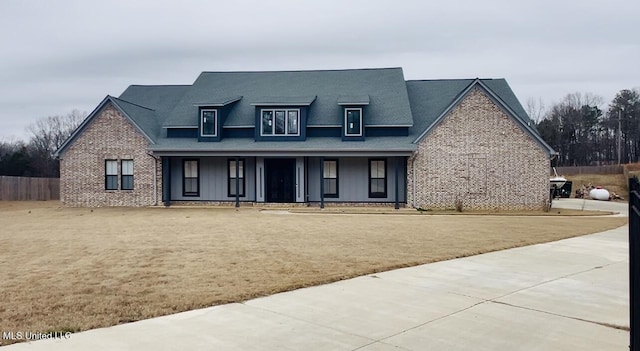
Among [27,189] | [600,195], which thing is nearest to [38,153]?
[27,189]

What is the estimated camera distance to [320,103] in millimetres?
29000

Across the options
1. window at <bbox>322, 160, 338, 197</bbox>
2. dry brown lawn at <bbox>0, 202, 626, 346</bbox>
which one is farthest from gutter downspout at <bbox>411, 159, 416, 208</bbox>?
dry brown lawn at <bbox>0, 202, 626, 346</bbox>

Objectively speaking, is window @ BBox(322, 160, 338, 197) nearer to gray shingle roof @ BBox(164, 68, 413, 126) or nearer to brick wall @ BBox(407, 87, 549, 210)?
gray shingle roof @ BBox(164, 68, 413, 126)

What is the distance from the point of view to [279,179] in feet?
92.4

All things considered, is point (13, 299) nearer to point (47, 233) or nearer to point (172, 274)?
point (172, 274)

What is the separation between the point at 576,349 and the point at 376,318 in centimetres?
207

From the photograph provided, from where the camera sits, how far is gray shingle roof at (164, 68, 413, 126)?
92.3 ft

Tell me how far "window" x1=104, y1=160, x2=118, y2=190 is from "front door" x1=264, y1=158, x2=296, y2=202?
7983mm

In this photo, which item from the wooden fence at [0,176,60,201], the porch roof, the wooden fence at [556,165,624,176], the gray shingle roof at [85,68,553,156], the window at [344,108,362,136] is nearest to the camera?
the porch roof

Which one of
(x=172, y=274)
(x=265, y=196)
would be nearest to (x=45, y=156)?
(x=265, y=196)

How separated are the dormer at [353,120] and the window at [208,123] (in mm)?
6667

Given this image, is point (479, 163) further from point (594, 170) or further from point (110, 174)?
point (594, 170)

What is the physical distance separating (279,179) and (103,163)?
929 cm

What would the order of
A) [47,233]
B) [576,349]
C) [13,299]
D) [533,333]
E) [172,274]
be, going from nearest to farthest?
[576,349], [533,333], [13,299], [172,274], [47,233]
